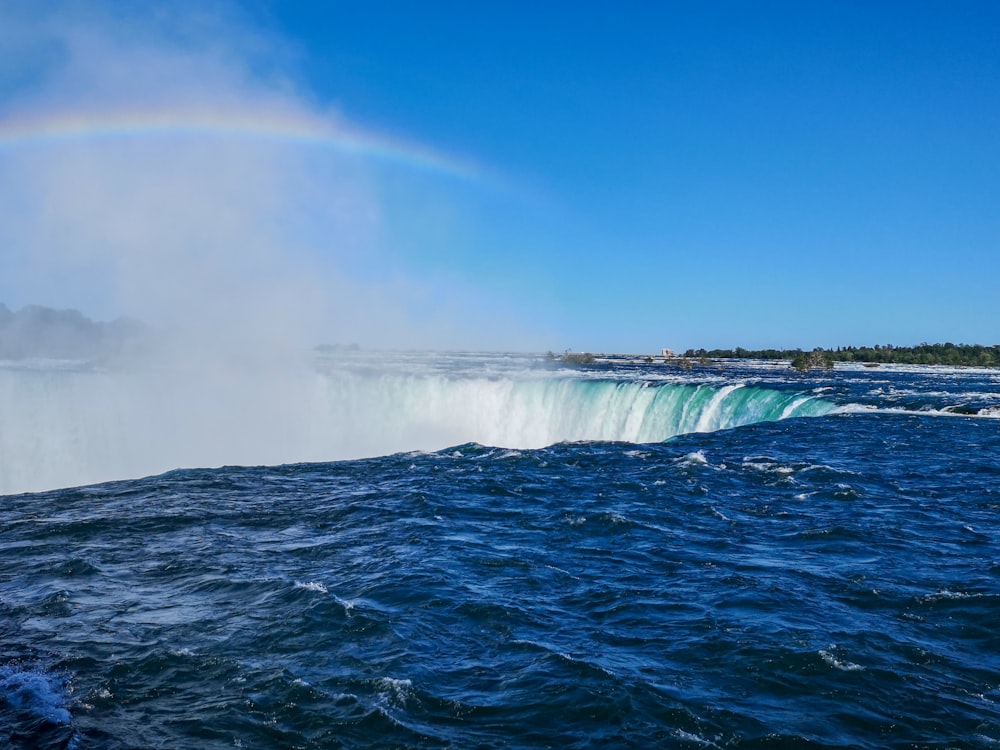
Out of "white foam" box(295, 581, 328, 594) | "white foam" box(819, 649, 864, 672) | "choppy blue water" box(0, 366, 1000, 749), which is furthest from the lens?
"white foam" box(295, 581, 328, 594)

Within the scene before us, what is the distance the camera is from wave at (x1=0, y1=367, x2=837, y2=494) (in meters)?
34.5

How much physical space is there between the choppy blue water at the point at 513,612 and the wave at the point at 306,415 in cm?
1476

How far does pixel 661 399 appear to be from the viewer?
34.4m

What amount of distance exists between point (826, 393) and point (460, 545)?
1167 inches

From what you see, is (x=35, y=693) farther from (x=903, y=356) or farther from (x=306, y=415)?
(x=903, y=356)

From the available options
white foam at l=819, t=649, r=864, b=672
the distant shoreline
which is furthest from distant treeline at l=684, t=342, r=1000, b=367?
white foam at l=819, t=649, r=864, b=672

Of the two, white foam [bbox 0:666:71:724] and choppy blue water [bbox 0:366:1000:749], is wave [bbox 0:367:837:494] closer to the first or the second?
choppy blue water [bbox 0:366:1000:749]

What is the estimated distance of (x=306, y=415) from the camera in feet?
135

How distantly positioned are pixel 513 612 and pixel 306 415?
3344 centimetres

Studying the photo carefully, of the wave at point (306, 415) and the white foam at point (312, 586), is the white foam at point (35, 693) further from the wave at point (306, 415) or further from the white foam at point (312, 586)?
the wave at point (306, 415)

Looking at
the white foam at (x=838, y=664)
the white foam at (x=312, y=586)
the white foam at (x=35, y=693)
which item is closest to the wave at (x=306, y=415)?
the white foam at (x=312, y=586)

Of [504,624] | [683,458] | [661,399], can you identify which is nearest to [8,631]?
[504,624]

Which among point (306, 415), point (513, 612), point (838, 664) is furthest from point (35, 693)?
point (306, 415)

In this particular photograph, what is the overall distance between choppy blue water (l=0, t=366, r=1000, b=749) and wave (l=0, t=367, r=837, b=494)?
14764mm
